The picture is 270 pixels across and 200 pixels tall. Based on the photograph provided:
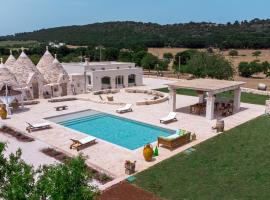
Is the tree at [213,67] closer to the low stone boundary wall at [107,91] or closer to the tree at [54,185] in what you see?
the low stone boundary wall at [107,91]

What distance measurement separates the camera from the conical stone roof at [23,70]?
97.7 feet

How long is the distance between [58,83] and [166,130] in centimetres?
1636

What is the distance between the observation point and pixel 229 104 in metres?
23.8

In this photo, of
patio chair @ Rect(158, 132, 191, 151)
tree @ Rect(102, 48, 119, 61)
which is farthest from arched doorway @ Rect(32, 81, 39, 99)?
tree @ Rect(102, 48, 119, 61)

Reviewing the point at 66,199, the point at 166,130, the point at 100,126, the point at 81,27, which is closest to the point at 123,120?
the point at 100,126

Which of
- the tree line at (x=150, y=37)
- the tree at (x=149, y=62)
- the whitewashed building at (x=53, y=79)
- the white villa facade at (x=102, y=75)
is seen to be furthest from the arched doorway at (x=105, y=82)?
the tree line at (x=150, y=37)

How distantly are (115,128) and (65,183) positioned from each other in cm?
1537

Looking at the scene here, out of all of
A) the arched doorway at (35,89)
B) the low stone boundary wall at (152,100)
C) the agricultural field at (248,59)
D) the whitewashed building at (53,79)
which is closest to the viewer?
the low stone boundary wall at (152,100)

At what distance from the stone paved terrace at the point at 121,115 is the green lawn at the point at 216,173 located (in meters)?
0.92

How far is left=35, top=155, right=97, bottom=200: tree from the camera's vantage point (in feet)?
19.8

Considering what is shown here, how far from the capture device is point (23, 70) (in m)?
30.1

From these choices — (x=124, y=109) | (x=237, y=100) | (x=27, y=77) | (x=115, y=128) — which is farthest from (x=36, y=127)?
(x=237, y=100)

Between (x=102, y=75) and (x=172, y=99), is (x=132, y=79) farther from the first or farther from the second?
(x=172, y=99)

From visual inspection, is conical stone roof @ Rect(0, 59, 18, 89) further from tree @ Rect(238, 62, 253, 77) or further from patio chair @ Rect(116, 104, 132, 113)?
tree @ Rect(238, 62, 253, 77)
